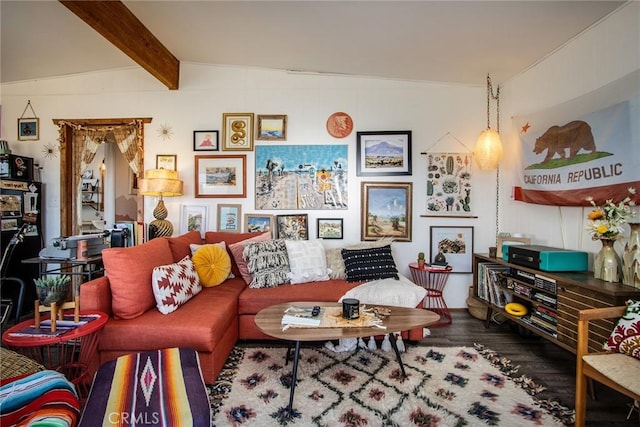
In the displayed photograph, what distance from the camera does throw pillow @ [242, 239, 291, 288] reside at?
277 centimetres

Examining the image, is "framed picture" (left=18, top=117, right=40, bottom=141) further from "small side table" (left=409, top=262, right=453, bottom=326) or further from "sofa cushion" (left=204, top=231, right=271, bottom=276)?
"small side table" (left=409, top=262, right=453, bottom=326)

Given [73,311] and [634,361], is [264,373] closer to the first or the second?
[73,311]

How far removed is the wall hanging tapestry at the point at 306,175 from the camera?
356 centimetres

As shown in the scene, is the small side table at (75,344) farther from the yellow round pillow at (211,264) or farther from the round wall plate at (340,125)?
the round wall plate at (340,125)

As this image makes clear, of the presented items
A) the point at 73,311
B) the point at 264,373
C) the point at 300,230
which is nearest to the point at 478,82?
the point at 300,230

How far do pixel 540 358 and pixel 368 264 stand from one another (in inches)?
60.6

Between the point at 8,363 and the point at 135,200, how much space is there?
326 centimetres

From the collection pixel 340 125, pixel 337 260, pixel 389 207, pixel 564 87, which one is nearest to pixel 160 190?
pixel 337 260

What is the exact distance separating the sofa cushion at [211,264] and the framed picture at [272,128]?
4.88 ft

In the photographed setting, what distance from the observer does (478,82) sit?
341cm

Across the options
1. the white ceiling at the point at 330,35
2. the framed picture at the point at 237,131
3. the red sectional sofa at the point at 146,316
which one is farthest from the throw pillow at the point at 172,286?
→ the white ceiling at the point at 330,35

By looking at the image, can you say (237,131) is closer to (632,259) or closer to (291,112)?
(291,112)

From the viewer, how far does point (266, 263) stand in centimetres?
283

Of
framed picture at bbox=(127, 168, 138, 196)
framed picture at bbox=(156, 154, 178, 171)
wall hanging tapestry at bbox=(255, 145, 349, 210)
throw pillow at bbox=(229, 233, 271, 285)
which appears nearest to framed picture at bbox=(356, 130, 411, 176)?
wall hanging tapestry at bbox=(255, 145, 349, 210)
